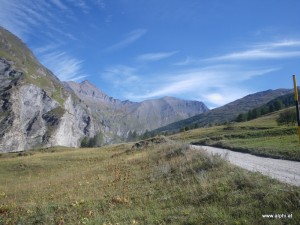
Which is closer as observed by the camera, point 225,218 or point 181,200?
point 225,218

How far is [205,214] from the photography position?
9672mm

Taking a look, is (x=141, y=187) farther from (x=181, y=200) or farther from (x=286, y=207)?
(x=286, y=207)

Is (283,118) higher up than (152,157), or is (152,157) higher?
(283,118)

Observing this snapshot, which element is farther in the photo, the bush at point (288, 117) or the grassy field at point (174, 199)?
the bush at point (288, 117)

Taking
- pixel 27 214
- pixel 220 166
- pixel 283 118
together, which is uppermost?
pixel 283 118

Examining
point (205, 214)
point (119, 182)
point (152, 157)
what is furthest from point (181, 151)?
point (205, 214)

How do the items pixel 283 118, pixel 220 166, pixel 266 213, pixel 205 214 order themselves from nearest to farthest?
pixel 266 213, pixel 205 214, pixel 220 166, pixel 283 118

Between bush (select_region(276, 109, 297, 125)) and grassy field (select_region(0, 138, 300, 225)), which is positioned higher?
bush (select_region(276, 109, 297, 125))

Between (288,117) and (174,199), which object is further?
(288,117)

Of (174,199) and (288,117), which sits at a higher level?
(288,117)

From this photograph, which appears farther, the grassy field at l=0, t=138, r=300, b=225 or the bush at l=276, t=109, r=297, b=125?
the bush at l=276, t=109, r=297, b=125

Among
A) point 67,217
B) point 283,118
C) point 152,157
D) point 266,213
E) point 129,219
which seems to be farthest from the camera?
point 283,118

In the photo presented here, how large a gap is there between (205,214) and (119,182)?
8.49 meters

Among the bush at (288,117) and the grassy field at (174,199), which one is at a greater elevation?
the bush at (288,117)
